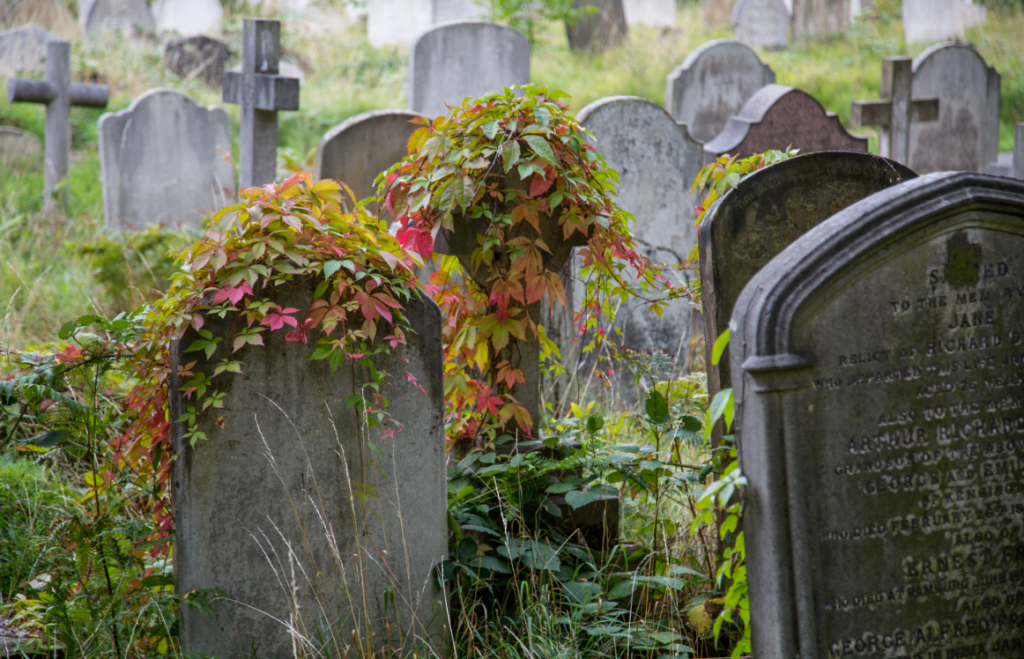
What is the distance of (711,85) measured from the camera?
289 inches

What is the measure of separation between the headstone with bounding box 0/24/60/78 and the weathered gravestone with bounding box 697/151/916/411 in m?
11.6

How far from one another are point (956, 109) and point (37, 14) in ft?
47.0

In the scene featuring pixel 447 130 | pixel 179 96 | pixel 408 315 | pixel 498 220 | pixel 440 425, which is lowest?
pixel 440 425

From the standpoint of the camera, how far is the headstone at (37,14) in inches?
553

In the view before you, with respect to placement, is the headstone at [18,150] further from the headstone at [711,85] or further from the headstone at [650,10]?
the headstone at [650,10]

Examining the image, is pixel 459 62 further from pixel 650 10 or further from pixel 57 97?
pixel 650 10

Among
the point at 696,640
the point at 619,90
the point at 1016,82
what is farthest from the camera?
the point at 1016,82

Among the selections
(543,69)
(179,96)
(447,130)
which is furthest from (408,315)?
(543,69)

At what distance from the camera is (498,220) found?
2.51m

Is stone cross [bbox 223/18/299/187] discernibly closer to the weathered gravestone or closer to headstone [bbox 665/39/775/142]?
the weathered gravestone

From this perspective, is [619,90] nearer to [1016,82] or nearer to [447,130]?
[1016,82]

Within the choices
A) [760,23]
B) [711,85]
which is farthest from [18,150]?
[760,23]

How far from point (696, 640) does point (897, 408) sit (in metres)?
1.05

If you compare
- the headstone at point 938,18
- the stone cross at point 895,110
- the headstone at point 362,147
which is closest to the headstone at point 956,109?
the stone cross at point 895,110
